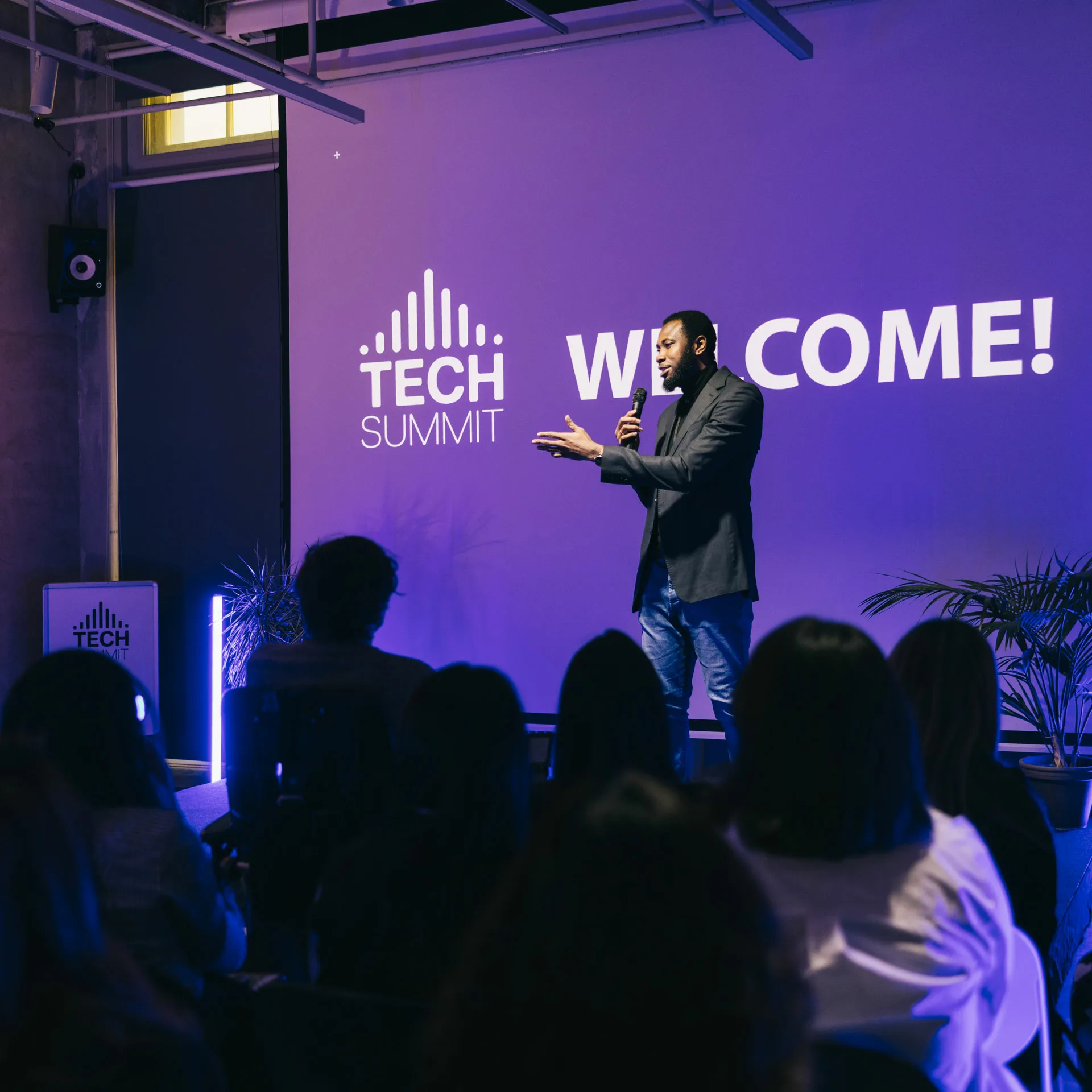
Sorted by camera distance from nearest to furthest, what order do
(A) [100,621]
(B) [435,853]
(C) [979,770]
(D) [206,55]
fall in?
(B) [435,853] → (C) [979,770] → (D) [206,55] → (A) [100,621]

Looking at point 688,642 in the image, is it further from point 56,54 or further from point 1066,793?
point 56,54

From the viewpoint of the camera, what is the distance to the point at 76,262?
21.3 feet

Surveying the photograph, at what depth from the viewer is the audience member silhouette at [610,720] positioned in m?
2.05

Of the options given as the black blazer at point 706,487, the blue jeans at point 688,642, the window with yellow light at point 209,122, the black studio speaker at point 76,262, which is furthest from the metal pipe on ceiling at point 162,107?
the blue jeans at point 688,642

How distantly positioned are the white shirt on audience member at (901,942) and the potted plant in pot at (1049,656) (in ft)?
9.99

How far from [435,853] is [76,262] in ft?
19.3

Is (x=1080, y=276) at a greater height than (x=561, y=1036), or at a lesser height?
greater

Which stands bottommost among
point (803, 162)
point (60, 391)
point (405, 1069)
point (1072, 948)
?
point (1072, 948)

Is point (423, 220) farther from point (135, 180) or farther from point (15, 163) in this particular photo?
point (15, 163)

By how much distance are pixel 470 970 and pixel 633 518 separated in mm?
4926

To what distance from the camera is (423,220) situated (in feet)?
19.4

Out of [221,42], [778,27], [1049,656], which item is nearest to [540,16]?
[778,27]

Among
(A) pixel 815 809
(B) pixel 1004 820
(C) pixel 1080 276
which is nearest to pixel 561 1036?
(A) pixel 815 809

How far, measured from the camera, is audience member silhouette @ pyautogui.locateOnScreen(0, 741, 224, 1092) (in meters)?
0.82
